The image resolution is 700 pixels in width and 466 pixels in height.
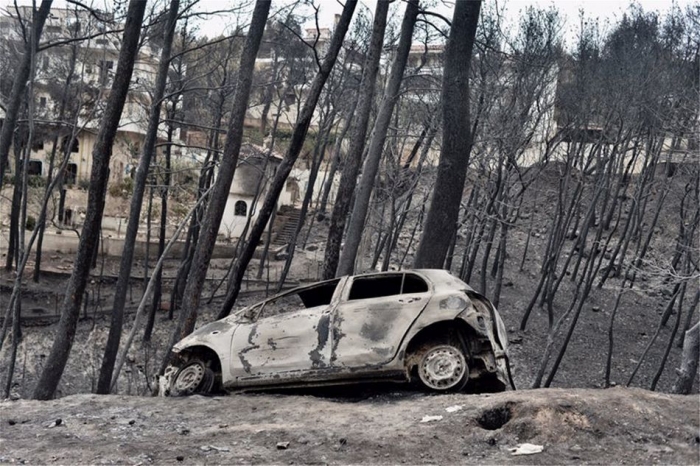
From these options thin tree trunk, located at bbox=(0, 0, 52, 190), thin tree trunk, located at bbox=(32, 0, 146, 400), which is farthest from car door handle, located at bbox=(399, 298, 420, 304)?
thin tree trunk, located at bbox=(0, 0, 52, 190)

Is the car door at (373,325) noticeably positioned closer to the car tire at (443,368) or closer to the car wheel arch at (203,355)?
the car tire at (443,368)

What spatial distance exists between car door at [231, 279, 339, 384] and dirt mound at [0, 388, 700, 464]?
72 centimetres

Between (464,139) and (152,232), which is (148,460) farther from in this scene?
(152,232)

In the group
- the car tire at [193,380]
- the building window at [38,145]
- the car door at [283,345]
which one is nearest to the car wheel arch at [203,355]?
the car tire at [193,380]

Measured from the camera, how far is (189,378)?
9789 millimetres

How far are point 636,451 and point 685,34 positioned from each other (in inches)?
1007

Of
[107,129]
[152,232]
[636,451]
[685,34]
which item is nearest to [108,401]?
[107,129]

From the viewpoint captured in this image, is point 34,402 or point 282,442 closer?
point 282,442

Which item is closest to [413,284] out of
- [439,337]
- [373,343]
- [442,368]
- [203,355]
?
[439,337]

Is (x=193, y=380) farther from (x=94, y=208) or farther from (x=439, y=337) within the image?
(x=94, y=208)

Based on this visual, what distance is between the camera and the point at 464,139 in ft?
41.1

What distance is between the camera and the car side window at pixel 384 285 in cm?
947

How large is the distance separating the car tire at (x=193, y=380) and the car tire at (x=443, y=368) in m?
2.72

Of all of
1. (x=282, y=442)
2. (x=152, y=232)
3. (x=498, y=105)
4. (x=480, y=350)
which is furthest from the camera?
(x=152, y=232)
